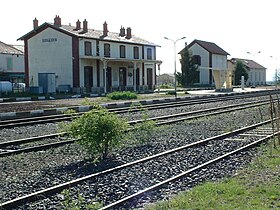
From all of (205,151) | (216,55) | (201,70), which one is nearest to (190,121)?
(205,151)

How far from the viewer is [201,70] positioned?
273 ft

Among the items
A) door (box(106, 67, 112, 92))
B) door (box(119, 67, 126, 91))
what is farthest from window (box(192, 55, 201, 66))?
door (box(106, 67, 112, 92))

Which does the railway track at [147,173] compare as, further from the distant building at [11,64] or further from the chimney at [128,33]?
the distant building at [11,64]

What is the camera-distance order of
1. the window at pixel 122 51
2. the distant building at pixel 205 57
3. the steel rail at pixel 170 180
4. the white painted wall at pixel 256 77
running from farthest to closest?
the white painted wall at pixel 256 77
the distant building at pixel 205 57
the window at pixel 122 51
the steel rail at pixel 170 180

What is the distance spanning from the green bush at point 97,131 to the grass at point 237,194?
10.2 feet

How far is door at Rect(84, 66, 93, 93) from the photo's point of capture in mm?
52656

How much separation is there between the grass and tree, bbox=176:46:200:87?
233ft

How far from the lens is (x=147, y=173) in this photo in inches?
362

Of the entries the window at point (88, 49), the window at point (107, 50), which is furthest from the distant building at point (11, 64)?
the window at point (88, 49)

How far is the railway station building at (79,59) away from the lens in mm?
51438

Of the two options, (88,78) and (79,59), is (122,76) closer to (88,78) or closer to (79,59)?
(88,78)

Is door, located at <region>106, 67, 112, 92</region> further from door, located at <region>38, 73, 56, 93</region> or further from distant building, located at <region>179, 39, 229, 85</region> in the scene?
distant building, located at <region>179, 39, 229, 85</region>

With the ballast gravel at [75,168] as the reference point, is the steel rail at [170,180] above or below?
above

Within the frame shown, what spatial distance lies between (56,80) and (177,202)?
46.8 meters
